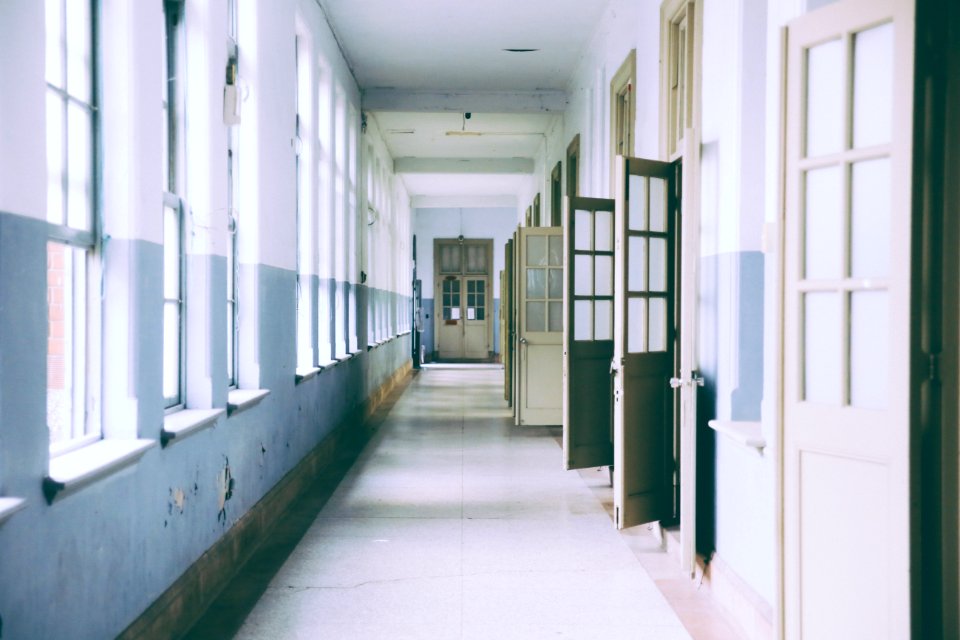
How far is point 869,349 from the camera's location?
2.41m

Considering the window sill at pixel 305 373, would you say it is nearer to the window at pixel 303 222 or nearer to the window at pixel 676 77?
the window at pixel 303 222

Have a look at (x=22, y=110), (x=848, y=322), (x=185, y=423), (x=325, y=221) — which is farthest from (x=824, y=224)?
(x=325, y=221)

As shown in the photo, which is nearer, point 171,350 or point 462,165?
point 171,350

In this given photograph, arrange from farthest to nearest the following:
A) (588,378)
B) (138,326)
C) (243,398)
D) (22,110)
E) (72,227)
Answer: (588,378)
(243,398)
(138,326)
(72,227)
(22,110)

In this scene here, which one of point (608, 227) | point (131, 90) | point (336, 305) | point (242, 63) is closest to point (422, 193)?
point (336, 305)

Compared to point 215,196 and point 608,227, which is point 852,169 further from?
point 608,227

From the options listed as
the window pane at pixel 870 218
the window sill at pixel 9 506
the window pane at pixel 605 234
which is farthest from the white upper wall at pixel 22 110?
the window pane at pixel 605 234

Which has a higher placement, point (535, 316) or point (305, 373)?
point (535, 316)

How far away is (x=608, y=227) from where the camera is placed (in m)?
6.29

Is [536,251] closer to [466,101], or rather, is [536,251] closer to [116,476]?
[466,101]

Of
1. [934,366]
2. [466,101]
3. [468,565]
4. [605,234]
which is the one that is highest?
[466,101]

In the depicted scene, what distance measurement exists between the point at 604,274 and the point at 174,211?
363 cm

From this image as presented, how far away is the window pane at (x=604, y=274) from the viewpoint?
6215 millimetres

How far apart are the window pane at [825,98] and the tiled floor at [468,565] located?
1.90 metres
